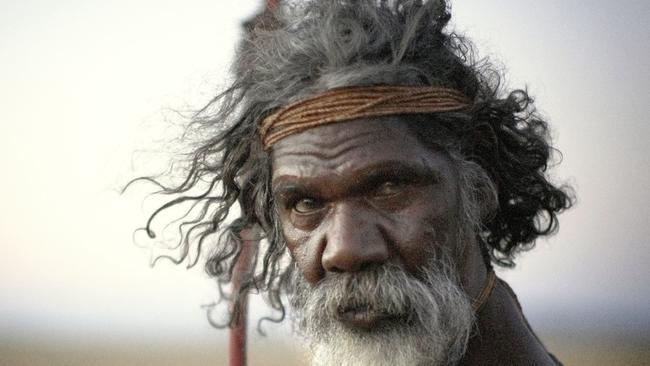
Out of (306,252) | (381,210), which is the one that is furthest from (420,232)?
(306,252)

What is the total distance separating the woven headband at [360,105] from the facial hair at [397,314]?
46 centimetres

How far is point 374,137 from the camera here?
268 cm

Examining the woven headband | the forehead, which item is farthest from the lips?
the woven headband

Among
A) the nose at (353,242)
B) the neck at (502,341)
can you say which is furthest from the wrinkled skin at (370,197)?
the neck at (502,341)

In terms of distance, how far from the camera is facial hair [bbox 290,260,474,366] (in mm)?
2613

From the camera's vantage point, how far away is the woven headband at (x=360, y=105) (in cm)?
270

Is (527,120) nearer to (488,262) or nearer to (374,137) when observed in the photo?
(488,262)

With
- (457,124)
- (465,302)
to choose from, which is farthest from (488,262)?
(457,124)

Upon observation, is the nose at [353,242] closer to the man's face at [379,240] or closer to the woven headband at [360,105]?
the man's face at [379,240]

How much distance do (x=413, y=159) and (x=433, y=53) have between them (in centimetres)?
42

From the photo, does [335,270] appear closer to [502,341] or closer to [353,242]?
[353,242]

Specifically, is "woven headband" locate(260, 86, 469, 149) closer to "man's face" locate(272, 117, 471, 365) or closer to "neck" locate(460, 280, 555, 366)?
"man's face" locate(272, 117, 471, 365)

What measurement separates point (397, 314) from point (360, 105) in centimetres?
62

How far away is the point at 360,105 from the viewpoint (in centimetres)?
270
